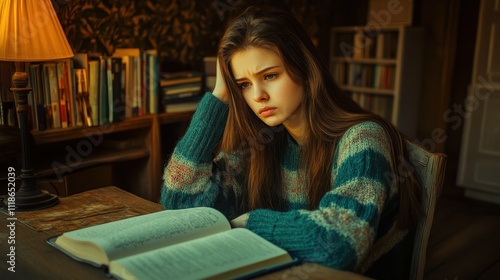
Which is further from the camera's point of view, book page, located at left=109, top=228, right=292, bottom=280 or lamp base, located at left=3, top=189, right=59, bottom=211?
lamp base, located at left=3, top=189, right=59, bottom=211

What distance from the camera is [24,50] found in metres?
1.44

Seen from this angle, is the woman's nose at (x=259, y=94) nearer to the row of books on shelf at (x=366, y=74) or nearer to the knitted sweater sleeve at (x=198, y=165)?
the knitted sweater sleeve at (x=198, y=165)

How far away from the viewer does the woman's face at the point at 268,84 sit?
125 centimetres

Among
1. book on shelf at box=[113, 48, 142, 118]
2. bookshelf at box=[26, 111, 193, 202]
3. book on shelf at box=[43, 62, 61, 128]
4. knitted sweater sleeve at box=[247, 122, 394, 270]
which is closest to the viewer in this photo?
knitted sweater sleeve at box=[247, 122, 394, 270]

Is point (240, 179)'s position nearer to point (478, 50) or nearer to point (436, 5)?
point (478, 50)

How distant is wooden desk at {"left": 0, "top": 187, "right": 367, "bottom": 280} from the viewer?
0.96m

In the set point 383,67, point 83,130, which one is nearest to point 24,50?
point 83,130

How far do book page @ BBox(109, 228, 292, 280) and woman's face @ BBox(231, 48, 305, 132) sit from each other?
14.1 inches

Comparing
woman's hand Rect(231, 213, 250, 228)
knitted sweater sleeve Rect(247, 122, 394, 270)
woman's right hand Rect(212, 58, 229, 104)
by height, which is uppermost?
woman's right hand Rect(212, 58, 229, 104)

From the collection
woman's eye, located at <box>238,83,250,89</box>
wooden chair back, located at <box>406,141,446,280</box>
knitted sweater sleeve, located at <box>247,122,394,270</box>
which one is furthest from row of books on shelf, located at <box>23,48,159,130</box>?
wooden chair back, located at <box>406,141,446,280</box>

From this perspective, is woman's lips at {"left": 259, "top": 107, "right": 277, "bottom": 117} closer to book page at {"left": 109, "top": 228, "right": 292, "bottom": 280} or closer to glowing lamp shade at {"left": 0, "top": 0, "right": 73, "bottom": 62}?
book page at {"left": 109, "top": 228, "right": 292, "bottom": 280}

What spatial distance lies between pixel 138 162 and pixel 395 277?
6.15 feet

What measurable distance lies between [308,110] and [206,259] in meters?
0.53

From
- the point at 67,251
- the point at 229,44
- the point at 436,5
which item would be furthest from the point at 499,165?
the point at 67,251
